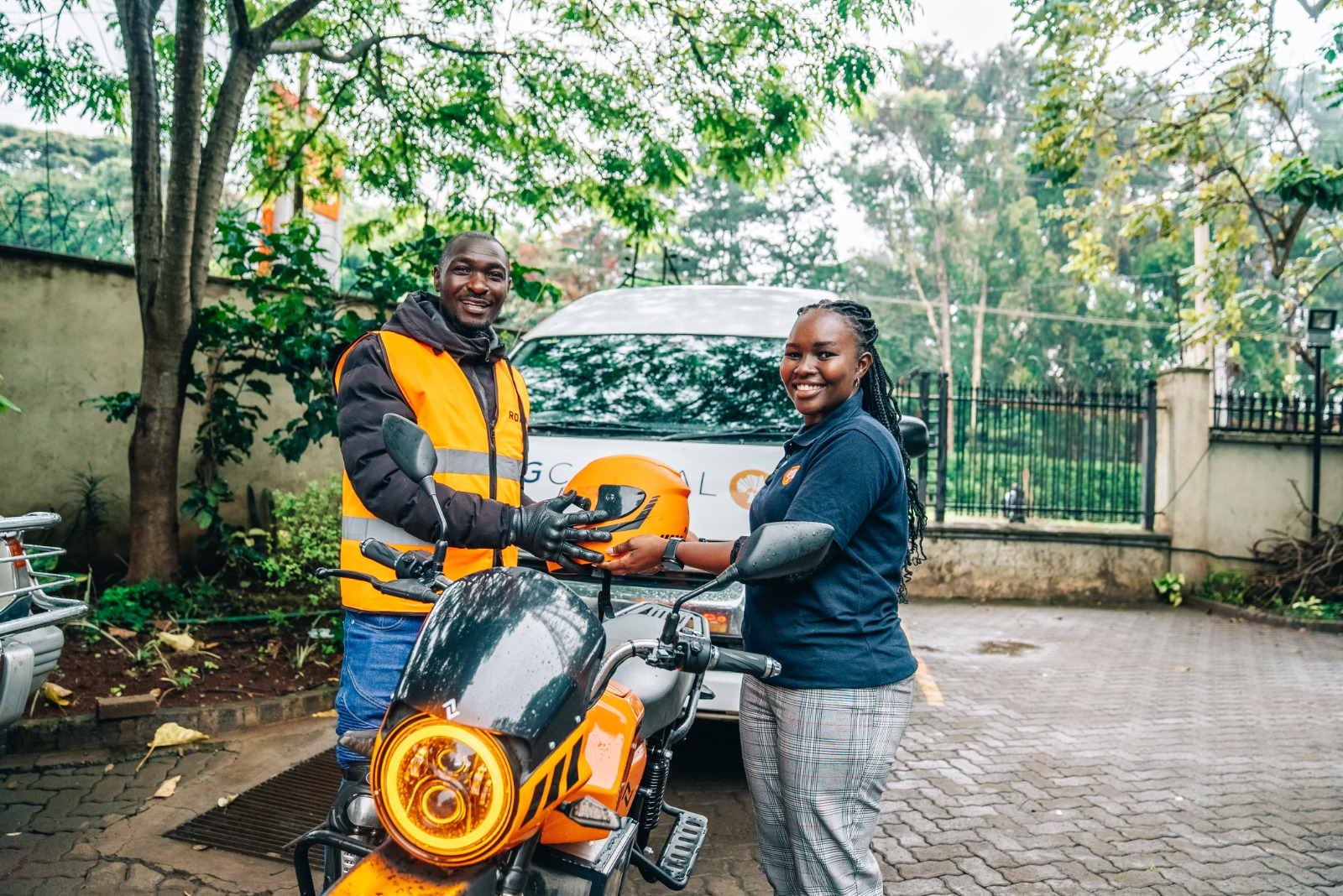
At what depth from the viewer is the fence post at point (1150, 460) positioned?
37.6 ft

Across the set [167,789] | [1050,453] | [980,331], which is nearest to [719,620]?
[167,789]

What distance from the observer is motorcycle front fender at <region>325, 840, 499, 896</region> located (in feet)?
4.86

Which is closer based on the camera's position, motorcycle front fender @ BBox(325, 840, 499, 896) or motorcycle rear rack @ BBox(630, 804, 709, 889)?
motorcycle front fender @ BBox(325, 840, 499, 896)

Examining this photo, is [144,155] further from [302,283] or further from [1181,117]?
[1181,117]

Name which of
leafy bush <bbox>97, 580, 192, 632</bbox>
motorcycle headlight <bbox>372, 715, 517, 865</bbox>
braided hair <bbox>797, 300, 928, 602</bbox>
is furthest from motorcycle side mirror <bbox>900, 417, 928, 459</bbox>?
leafy bush <bbox>97, 580, 192, 632</bbox>

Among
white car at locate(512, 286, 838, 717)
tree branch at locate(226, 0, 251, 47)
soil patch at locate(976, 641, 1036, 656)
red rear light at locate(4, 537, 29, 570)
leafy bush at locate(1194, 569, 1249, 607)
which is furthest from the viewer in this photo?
leafy bush at locate(1194, 569, 1249, 607)

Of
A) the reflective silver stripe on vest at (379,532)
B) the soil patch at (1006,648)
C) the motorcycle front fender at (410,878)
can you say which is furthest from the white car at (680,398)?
the soil patch at (1006,648)

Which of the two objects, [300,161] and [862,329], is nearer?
[862,329]

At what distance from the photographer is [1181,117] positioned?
11031 millimetres

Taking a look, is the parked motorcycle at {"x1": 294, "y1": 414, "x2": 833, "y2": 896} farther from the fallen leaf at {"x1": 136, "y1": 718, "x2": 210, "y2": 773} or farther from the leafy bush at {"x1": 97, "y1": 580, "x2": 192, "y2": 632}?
the leafy bush at {"x1": 97, "y1": 580, "x2": 192, "y2": 632}

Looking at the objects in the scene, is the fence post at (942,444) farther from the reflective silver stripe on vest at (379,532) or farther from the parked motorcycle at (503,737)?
the parked motorcycle at (503,737)

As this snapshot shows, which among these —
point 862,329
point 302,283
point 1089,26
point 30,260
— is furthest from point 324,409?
point 1089,26

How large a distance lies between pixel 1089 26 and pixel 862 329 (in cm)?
912

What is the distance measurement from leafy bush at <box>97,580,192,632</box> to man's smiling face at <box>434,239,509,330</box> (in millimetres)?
4070
